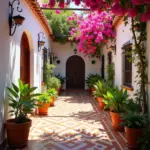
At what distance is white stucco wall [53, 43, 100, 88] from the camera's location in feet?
39.4

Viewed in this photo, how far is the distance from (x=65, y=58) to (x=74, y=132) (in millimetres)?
8180

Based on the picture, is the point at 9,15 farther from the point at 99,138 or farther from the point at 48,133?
the point at 99,138

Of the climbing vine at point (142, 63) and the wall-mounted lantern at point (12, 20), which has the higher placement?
the wall-mounted lantern at point (12, 20)

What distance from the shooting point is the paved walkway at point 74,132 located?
11.4 feet

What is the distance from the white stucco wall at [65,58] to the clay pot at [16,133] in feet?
28.6

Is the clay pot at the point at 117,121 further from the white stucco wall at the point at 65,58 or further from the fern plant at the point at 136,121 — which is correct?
the white stucco wall at the point at 65,58

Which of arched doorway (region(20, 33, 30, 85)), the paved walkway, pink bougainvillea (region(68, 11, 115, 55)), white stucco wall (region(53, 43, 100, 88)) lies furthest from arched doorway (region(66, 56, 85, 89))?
arched doorway (region(20, 33, 30, 85))

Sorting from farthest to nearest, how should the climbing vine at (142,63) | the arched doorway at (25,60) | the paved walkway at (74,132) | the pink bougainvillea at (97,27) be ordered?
the pink bougainvillea at (97,27), the arched doorway at (25,60), the climbing vine at (142,63), the paved walkway at (74,132)

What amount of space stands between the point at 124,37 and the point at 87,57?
6.04 meters

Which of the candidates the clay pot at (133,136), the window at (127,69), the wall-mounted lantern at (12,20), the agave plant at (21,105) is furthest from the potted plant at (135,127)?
the wall-mounted lantern at (12,20)

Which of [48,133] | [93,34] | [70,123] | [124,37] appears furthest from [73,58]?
[48,133]

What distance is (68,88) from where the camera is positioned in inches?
487

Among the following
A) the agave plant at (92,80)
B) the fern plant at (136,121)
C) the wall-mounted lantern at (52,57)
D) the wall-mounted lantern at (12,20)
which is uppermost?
the wall-mounted lantern at (12,20)

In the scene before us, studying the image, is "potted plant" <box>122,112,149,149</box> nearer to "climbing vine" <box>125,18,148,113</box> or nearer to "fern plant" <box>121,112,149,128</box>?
"fern plant" <box>121,112,149,128</box>
